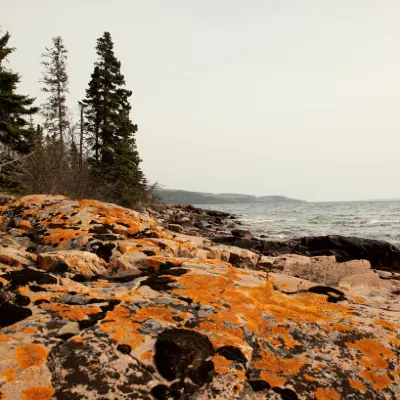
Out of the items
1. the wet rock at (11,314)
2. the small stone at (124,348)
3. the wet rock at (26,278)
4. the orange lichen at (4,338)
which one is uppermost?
the wet rock at (26,278)

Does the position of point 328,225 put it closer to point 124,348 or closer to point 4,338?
point 124,348

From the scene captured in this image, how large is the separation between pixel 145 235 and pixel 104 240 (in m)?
1.59

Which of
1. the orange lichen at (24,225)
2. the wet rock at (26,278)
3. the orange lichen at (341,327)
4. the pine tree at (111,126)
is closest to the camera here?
the orange lichen at (341,327)

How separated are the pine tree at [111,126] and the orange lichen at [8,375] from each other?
21985 mm

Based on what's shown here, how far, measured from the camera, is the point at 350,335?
8.81ft

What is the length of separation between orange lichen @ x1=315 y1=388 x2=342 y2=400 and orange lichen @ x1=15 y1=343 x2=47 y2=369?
6.37 ft

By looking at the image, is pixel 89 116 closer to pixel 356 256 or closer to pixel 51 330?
pixel 356 256

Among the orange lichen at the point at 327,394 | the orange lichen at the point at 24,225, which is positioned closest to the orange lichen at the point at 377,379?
the orange lichen at the point at 327,394

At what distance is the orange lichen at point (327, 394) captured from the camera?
2029 millimetres

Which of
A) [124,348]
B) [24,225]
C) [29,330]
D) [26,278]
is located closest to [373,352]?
[124,348]

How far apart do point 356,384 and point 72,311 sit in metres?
2.42

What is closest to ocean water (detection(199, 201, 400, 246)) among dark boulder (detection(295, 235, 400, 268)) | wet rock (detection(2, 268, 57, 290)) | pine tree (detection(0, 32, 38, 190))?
dark boulder (detection(295, 235, 400, 268))

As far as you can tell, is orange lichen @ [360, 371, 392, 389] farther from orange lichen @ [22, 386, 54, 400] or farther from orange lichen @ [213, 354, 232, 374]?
orange lichen @ [22, 386, 54, 400]

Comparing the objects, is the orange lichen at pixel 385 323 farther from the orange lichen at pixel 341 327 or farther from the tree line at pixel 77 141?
the tree line at pixel 77 141
